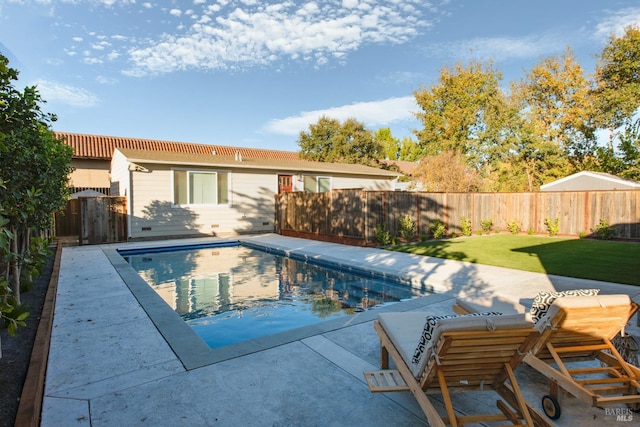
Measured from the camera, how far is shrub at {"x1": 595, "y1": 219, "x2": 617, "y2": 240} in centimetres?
1217

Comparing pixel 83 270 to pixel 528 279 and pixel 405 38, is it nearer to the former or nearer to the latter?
pixel 528 279

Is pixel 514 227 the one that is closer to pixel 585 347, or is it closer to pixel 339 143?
pixel 585 347

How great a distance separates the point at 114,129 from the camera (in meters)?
25.4

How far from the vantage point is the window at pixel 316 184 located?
17922 millimetres

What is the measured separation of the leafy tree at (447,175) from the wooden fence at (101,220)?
17.9m

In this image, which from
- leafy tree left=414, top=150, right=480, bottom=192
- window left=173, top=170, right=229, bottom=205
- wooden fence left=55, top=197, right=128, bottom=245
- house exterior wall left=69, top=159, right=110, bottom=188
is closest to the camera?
wooden fence left=55, top=197, right=128, bottom=245

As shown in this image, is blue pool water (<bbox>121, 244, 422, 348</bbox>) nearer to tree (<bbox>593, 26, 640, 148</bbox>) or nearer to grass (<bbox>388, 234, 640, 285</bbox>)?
grass (<bbox>388, 234, 640, 285</bbox>)

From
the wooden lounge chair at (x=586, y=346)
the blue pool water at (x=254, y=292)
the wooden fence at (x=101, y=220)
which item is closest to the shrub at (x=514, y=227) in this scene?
the blue pool water at (x=254, y=292)

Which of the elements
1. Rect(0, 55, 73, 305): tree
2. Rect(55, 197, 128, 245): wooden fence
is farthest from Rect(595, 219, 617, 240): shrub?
Rect(55, 197, 128, 245): wooden fence

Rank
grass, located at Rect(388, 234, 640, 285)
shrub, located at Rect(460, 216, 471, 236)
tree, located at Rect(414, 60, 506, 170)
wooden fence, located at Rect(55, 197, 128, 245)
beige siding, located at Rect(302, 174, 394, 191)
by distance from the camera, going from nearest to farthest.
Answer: grass, located at Rect(388, 234, 640, 285) < wooden fence, located at Rect(55, 197, 128, 245) < shrub, located at Rect(460, 216, 471, 236) < beige siding, located at Rect(302, 174, 394, 191) < tree, located at Rect(414, 60, 506, 170)

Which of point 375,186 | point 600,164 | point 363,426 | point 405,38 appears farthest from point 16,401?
point 600,164

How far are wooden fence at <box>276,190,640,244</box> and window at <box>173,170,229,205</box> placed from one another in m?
2.62

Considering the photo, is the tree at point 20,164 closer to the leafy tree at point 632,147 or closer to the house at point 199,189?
the house at point 199,189

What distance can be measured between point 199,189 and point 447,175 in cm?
1549
